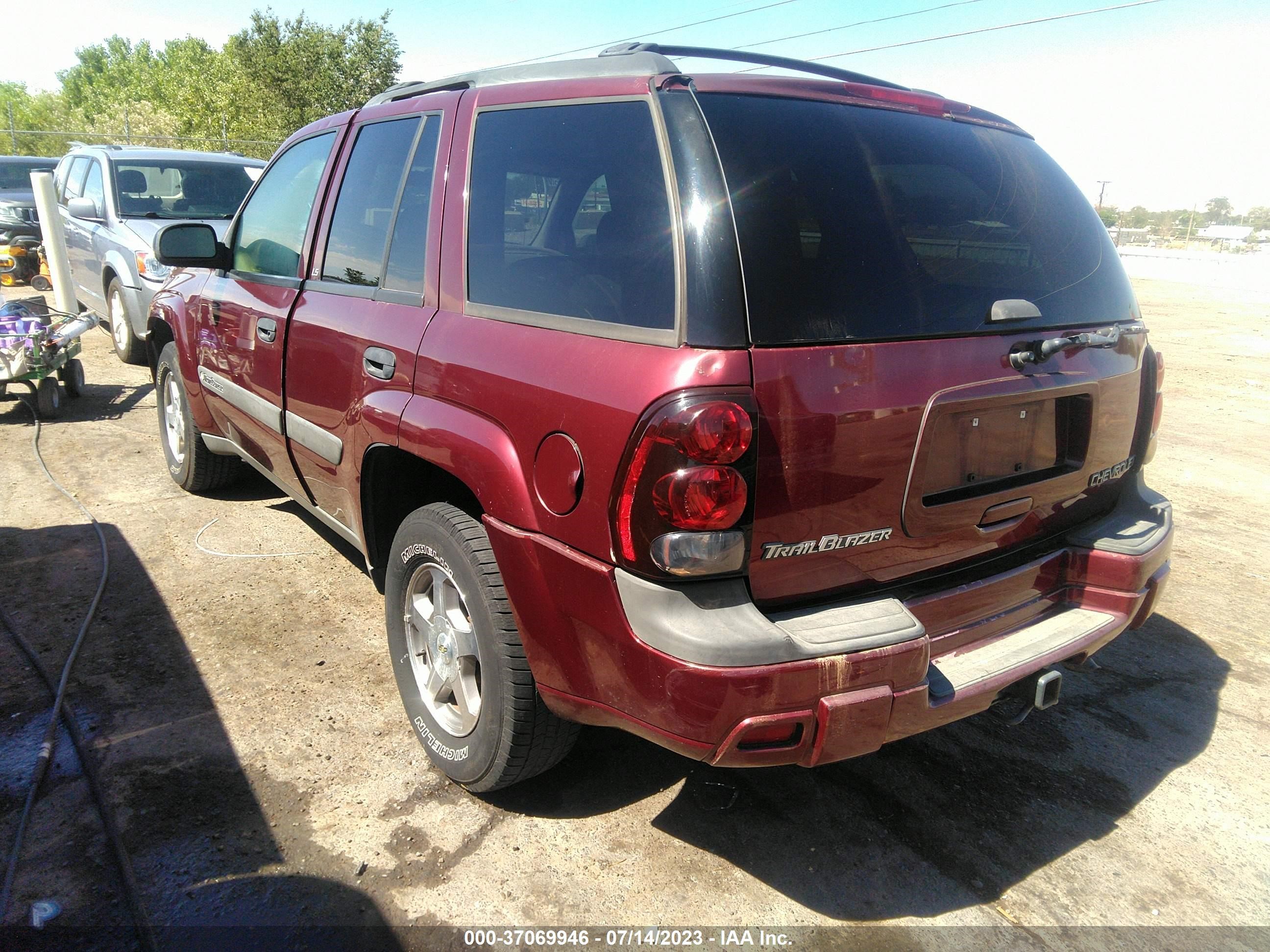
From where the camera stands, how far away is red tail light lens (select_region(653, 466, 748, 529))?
6.23ft

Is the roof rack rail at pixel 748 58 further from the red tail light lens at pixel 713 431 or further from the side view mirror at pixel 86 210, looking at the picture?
the side view mirror at pixel 86 210

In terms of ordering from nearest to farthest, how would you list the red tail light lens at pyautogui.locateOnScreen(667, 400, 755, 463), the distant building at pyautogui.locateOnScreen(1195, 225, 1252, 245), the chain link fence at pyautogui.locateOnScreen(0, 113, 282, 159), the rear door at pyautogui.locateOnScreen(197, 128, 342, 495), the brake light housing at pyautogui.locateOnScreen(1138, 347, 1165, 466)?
the red tail light lens at pyautogui.locateOnScreen(667, 400, 755, 463) < the brake light housing at pyautogui.locateOnScreen(1138, 347, 1165, 466) < the rear door at pyautogui.locateOnScreen(197, 128, 342, 495) < the chain link fence at pyautogui.locateOnScreen(0, 113, 282, 159) < the distant building at pyautogui.locateOnScreen(1195, 225, 1252, 245)

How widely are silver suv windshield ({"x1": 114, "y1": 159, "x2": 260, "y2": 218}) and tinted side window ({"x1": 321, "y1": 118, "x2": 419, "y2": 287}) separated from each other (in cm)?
557

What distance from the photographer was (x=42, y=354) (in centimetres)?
633

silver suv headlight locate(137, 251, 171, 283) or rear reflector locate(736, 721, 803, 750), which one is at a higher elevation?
silver suv headlight locate(137, 251, 171, 283)

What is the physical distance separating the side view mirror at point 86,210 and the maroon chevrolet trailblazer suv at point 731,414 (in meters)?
6.54

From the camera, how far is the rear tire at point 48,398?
663 cm

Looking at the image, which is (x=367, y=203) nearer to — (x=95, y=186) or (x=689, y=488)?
(x=689, y=488)

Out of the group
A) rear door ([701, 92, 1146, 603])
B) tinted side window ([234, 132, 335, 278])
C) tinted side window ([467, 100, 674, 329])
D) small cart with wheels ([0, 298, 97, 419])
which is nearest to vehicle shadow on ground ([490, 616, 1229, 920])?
rear door ([701, 92, 1146, 603])

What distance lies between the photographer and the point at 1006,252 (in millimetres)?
2445

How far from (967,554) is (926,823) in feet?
2.88

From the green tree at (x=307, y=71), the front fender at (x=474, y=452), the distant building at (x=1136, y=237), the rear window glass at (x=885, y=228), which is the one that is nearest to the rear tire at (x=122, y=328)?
the front fender at (x=474, y=452)

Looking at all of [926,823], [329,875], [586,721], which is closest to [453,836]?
[329,875]

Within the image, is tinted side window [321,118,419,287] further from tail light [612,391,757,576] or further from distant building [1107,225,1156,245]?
distant building [1107,225,1156,245]
